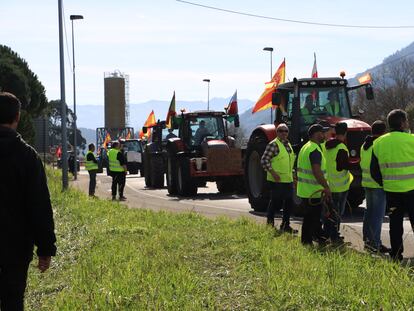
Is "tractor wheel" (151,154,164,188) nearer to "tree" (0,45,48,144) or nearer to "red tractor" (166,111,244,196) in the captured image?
"red tractor" (166,111,244,196)

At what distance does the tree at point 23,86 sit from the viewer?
51281 millimetres

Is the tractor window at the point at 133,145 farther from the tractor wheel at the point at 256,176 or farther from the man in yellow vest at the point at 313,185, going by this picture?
the man in yellow vest at the point at 313,185

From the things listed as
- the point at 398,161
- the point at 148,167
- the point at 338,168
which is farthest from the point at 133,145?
the point at 398,161

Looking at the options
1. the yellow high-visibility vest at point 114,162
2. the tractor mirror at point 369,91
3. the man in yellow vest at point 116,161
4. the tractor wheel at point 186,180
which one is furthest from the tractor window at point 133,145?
the tractor mirror at point 369,91

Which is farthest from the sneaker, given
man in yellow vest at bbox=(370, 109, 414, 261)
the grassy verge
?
man in yellow vest at bbox=(370, 109, 414, 261)

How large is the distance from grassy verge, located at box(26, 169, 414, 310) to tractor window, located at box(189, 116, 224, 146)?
1186 cm

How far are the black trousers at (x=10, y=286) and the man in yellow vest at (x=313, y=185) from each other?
210 inches

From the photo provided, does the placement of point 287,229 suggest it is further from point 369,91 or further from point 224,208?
point 224,208

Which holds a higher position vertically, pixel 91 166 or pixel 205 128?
pixel 205 128

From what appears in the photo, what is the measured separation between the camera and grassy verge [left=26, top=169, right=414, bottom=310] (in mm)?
5723

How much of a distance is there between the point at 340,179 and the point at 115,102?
114 metres

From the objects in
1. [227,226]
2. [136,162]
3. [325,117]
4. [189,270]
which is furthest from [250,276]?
[136,162]

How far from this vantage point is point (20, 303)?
446 cm

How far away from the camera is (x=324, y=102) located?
599 inches
